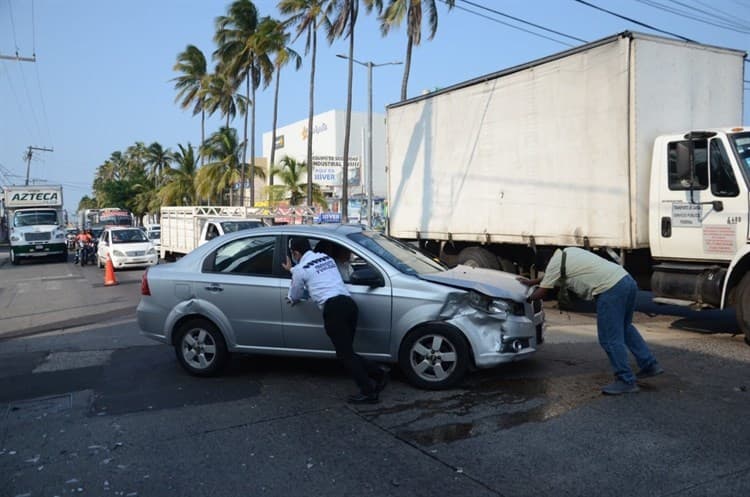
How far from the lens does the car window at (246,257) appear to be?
6.76m

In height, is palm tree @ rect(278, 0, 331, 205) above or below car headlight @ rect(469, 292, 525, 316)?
above

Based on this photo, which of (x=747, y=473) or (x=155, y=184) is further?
(x=155, y=184)

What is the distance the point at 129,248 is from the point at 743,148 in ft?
64.4

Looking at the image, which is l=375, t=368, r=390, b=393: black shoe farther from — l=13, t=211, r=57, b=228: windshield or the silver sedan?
l=13, t=211, r=57, b=228: windshield

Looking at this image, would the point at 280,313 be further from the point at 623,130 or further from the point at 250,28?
the point at 250,28

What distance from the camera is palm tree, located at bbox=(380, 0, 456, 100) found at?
93.3 ft

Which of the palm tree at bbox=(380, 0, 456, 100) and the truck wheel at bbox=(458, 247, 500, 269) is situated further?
the palm tree at bbox=(380, 0, 456, 100)

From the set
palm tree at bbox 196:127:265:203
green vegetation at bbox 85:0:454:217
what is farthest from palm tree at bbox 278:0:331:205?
palm tree at bbox 196:127:265:203

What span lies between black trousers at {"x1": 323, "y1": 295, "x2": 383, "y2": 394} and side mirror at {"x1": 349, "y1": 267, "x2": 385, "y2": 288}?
419 millimetres

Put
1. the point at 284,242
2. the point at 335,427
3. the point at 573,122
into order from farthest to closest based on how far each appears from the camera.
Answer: the point at 573,122 < the point at 284,242 < the point at 335,427

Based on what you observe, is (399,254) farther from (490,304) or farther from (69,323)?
(69,323)

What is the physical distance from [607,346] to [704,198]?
333cm

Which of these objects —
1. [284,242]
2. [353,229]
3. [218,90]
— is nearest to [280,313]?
[284,242]

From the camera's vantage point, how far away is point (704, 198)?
26.6 ft
